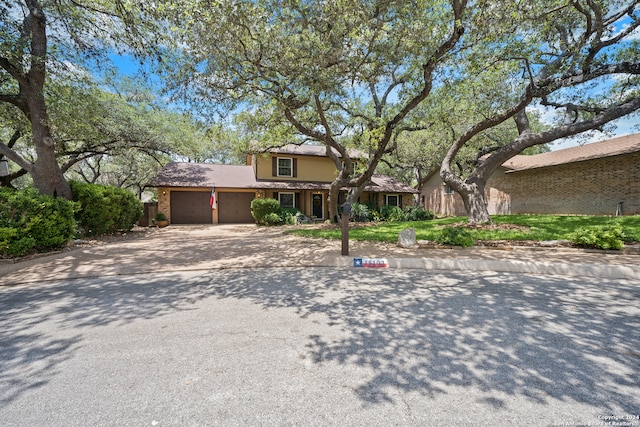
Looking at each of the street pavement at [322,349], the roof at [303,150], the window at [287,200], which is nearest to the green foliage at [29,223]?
the street pavement at [322,349]

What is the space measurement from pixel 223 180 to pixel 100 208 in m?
8.68

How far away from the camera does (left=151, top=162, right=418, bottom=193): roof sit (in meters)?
Result: 17.2

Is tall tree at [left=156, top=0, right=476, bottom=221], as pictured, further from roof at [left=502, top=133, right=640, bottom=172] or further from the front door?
roof at [left=502, top=133, right=640, bottom=172]

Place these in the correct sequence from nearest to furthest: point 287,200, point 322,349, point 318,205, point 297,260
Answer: point 322,349, point 297,260, point 287,200, point 318,205

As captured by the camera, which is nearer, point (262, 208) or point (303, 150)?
point (262, 208)

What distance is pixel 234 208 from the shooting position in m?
18.6

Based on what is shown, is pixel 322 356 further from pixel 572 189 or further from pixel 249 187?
pixel 572 189

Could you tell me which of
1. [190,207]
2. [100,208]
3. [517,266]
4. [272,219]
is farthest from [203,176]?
[517,266]

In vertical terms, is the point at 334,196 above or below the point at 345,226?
above

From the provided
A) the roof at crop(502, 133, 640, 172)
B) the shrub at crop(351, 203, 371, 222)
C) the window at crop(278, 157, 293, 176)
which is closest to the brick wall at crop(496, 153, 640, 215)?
the roof at crop(502, 133, 640, 172)

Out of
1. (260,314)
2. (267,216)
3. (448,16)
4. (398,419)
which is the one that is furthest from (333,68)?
(267,216)

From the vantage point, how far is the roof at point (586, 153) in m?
14.1

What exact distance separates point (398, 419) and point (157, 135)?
17.3 meters

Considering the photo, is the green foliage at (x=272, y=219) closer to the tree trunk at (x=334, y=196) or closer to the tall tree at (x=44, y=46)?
the tree trunk at (x=334, y=196)
